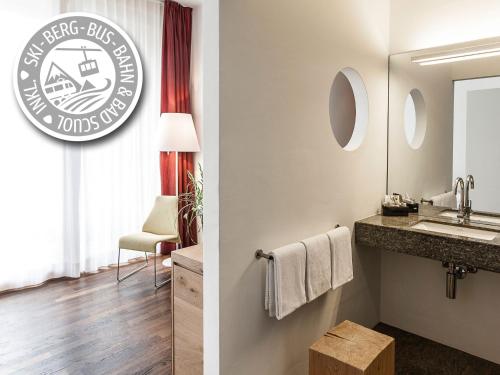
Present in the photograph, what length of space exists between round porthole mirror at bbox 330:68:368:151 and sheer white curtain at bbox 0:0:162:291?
2.19m

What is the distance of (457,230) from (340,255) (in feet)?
2.44

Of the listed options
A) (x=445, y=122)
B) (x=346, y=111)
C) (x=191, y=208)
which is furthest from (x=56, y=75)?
(x=445, y=122)

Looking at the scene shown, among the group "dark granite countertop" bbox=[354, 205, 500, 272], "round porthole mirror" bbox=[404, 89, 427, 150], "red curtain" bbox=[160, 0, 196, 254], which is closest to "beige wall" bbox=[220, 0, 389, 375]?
"dark granite countertop" bbox=[354, 205, 500, 272]

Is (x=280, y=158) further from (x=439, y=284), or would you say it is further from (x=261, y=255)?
(x=439, y=284)

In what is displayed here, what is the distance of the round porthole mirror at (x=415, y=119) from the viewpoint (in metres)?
2.36

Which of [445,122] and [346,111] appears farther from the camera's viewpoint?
[346,111]

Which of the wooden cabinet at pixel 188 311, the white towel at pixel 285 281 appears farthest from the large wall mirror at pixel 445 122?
the wooden cabinet at pixel 188 311

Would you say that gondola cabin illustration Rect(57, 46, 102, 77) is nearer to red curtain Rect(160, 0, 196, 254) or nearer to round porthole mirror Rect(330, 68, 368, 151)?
red curtain Rect(160, 0, 196, 254)

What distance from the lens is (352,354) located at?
1.51 meters

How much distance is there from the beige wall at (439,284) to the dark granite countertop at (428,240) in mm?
341

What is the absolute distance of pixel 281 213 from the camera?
5.44ft

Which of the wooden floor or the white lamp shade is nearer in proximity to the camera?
the wooden floor

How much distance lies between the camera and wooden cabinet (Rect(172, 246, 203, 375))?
1603 millimetres

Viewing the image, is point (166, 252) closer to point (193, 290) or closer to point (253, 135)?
point (193, 290)
